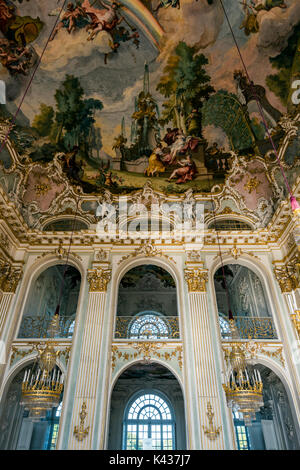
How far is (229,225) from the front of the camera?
1305 centimetres

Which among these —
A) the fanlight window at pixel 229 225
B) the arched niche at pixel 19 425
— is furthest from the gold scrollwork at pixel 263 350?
the arched niche at pixel 19 425

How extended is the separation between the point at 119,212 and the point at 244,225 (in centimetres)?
529

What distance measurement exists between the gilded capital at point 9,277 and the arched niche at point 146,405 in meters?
6.40

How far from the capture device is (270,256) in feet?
38.6

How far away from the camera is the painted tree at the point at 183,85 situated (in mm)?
11688

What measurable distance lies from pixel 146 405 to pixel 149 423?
80 centimetres

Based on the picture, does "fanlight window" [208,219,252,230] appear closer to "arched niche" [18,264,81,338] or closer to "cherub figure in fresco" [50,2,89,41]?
"arched niche" [18,264,81,338]

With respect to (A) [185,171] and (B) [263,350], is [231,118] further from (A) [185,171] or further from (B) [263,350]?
(B) [263,350]

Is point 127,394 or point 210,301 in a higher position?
point 210,301

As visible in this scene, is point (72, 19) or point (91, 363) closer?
point (91, 363)

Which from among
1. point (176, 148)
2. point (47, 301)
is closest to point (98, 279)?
point (47, 301)

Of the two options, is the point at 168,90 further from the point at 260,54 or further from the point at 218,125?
the point at 260,54

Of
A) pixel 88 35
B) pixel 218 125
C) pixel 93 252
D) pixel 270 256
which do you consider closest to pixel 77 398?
pixel 93 252
